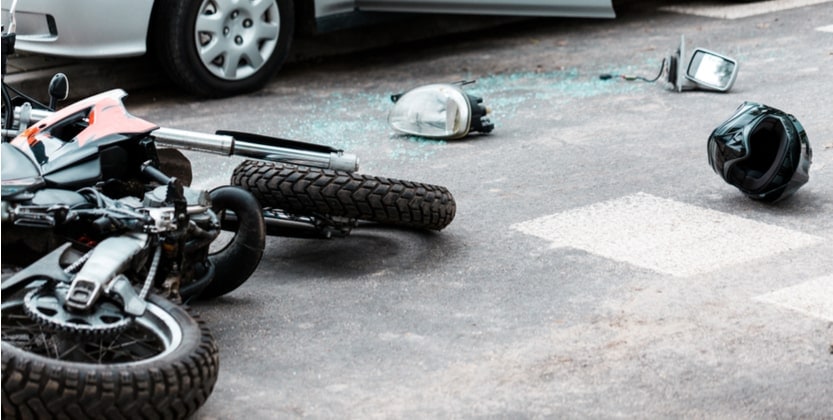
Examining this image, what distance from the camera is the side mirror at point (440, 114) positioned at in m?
7.37

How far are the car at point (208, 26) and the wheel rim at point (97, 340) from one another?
14.0 feet

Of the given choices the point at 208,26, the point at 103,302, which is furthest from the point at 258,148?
the point at 208,26

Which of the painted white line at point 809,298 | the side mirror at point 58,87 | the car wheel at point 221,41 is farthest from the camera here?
the car wheel at point 221,41

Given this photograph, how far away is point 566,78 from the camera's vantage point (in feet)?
29.3

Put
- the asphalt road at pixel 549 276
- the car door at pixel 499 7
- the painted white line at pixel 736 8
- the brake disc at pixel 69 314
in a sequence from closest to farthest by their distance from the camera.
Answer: the brake disc at pixel 69 314
the asphalt road at pixel 549 276
the car door at pixel 499 7
the painted white line at pixel 736 8

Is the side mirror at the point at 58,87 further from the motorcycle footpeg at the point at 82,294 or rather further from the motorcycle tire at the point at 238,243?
the motorcycle footpeg at the point at 82,294

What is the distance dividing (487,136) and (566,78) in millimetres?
1573

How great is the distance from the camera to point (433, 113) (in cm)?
747

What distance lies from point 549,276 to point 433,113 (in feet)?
7.87

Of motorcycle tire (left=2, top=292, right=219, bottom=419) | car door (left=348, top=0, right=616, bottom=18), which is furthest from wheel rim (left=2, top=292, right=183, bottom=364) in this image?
car door (left=348, top=0, right=616, bottom=18)

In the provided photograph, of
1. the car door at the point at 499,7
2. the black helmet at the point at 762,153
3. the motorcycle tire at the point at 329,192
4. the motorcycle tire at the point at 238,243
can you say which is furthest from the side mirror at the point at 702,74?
the motorcycle tire at the point at 238,243

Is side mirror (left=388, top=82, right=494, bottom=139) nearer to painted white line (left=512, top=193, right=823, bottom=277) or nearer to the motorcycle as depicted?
painted white line (left=512, top=193, right=823, bottom=277)

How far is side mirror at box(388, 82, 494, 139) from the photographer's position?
737 cm

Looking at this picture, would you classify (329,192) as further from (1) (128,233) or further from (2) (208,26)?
(2) (208,26)
